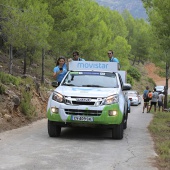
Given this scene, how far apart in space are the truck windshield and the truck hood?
50 centimetres

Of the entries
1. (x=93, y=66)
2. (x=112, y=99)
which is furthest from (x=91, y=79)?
(x=112, y=99)

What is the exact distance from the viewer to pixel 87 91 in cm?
884

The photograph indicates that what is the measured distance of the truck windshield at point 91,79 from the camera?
9794 mm

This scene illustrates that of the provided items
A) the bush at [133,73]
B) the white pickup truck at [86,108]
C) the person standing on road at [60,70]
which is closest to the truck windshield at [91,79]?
the white pickup truck at [86,108]

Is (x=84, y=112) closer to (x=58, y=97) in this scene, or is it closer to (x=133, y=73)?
(x=58, y=97)

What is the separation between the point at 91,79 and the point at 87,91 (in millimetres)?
1182

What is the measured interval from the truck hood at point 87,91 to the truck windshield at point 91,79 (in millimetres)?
496

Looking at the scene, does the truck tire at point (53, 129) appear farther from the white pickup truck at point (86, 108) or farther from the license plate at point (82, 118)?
the license plate at point (82, 118)

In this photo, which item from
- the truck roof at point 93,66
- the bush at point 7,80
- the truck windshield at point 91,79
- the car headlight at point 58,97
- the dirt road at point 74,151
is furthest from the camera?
the bush at point 7,80

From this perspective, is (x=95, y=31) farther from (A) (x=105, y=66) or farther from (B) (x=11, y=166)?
(B) (x=11, y=166)

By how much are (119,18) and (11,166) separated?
5774cm

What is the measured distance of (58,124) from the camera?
8.90 m

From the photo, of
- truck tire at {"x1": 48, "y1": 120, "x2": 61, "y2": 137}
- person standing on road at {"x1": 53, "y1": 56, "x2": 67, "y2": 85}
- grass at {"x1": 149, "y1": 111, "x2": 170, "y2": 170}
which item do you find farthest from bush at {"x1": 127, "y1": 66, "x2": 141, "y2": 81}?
truck tire at {"x1": 48, "y1": 120, "x2": 61, "y2": 137}

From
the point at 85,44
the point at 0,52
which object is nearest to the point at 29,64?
the point at 0,52
